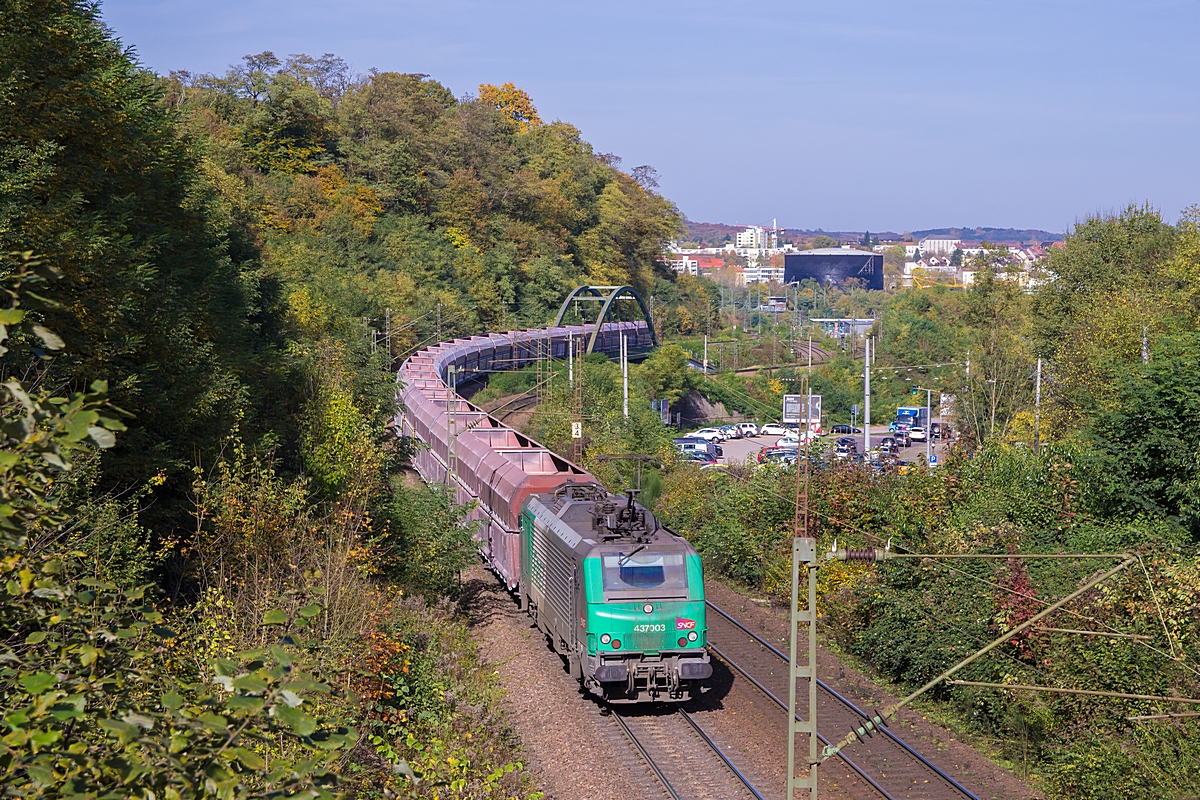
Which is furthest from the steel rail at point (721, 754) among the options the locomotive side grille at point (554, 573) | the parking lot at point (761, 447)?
the parking lot at point (761, 447)

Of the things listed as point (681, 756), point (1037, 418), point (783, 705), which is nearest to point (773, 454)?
point (1037, 418)

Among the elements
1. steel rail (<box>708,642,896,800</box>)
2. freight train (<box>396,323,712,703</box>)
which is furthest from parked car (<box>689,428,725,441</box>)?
steel rail (<box>708,642,896,800</box>)

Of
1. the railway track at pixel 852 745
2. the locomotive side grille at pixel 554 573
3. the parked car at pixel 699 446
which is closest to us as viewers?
the railway track at pixel 852 745

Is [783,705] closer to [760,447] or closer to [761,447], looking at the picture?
[761,447]

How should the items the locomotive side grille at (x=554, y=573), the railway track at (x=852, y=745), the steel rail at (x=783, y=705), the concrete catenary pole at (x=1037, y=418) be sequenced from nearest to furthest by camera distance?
1. the steel rail at (x=783, y=705)
2. the railway track at (x=852, y=745)
3. the locomotive side grille at (x=554, y=573)
4. the concrete catenary pole at (x=1037, y=418)

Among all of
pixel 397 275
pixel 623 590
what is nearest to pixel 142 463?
pixel 623 590

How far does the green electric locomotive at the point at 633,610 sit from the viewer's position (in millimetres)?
16375

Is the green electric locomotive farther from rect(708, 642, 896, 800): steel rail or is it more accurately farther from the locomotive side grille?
rect(708, 642, 896, 800): steel rail

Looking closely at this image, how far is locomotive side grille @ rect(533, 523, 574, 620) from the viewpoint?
1783 centimetres

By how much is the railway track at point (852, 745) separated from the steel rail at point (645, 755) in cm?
266

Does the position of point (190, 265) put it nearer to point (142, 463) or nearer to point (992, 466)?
point (142, 463)

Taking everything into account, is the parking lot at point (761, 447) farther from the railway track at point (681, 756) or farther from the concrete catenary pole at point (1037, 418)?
the railway track at point (681, 756)

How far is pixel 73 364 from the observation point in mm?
15844

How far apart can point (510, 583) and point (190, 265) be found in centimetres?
1095
